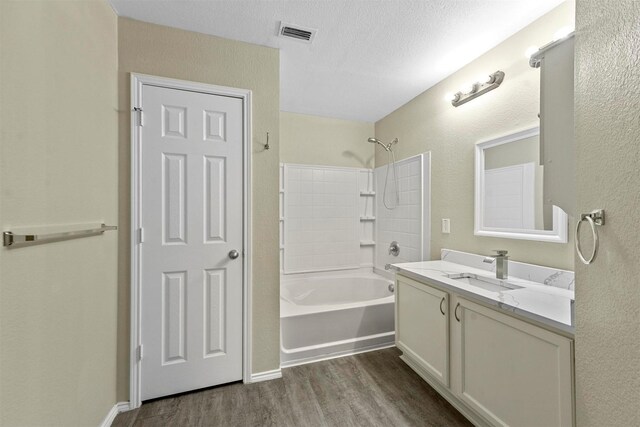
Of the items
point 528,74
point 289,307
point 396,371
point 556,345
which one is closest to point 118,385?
point 289,307

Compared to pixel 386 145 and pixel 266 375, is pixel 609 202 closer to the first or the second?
pixel 266 375

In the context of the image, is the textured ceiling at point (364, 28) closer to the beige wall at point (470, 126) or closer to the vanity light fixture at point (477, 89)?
the beige wall at point (470, 126)

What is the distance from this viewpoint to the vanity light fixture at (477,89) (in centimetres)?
194

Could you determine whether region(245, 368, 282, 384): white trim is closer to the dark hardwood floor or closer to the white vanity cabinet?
the dark hardwood floor

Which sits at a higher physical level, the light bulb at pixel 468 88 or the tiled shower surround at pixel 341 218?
the light bulb at pixel 468 88

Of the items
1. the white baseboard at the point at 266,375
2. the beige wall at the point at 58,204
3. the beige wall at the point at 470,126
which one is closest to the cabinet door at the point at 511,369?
the beige wall at the point at 470,126

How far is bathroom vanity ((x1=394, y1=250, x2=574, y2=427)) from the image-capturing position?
3.71 ft

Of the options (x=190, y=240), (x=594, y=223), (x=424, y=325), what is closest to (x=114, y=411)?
(x=190, y=240)

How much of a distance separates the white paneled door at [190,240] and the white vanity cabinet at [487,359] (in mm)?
1252

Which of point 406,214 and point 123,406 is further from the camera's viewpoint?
point 406,214

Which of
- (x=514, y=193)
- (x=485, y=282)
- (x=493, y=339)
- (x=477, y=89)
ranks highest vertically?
(x=477, y=89)

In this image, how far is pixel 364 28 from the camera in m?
1.79

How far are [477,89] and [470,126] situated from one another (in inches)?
10.5

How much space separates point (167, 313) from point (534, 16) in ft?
9.52
